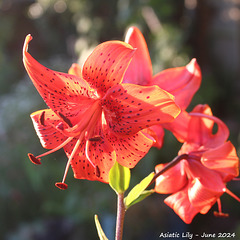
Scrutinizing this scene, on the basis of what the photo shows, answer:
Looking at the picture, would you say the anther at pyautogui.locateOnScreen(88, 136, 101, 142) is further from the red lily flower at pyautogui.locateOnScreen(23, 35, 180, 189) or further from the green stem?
the green stem

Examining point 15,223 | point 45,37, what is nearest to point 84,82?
point 15,223

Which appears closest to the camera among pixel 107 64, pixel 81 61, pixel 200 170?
pixel 107 64

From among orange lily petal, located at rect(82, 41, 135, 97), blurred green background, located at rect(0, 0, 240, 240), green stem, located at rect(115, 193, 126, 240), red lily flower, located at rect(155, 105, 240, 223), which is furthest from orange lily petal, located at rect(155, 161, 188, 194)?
blurred green background, located at rect(0, 0, 240, 240)

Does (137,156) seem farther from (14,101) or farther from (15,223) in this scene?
(14,101)

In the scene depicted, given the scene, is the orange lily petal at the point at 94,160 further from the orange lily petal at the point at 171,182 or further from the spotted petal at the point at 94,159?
the orange lily petal at the point at 171,182

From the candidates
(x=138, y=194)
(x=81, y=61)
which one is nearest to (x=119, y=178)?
(x=138, y=194)

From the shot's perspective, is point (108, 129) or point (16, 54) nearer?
point (108, 129)

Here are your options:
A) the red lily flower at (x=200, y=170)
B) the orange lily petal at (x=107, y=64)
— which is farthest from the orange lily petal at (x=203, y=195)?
the orange lily petal at (x=107, y=64)

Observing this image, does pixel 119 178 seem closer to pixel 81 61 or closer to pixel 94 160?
pixel 94 160
